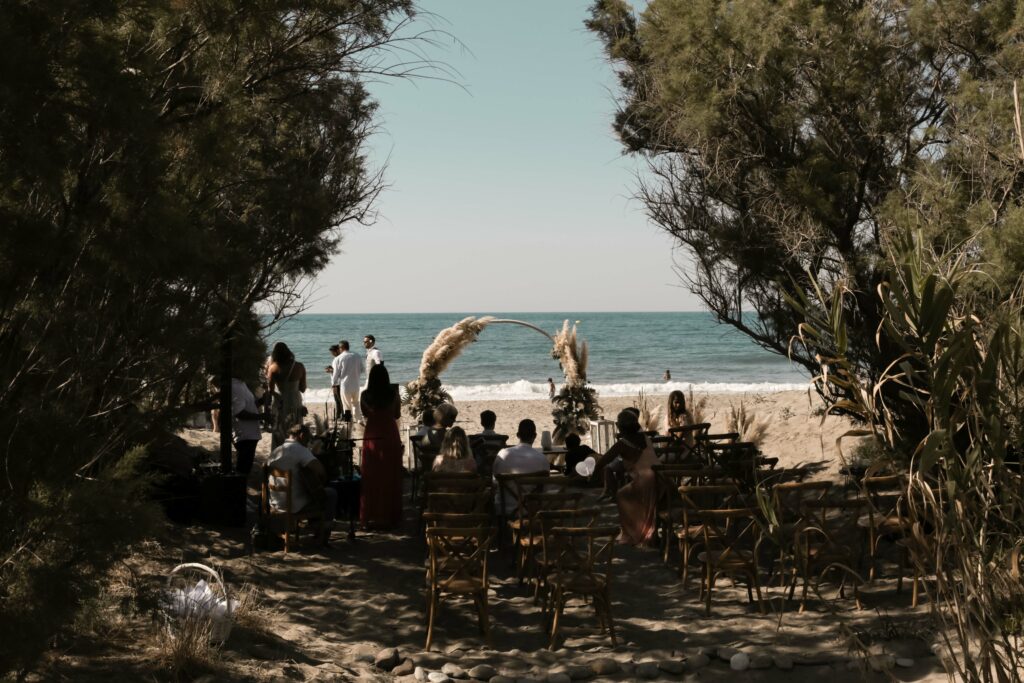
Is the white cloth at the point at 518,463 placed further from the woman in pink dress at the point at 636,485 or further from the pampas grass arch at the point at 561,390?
the pampas grass arch at the point at 561,390

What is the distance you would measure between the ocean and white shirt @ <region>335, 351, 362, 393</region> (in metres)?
15.7

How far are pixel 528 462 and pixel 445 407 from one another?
1546 mm

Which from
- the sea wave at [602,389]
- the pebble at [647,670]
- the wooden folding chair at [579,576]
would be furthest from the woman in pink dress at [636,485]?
the sea wave at [602,389]

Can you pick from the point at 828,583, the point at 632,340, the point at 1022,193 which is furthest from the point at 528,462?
the point at 632,340

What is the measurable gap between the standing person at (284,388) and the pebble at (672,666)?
6905mm

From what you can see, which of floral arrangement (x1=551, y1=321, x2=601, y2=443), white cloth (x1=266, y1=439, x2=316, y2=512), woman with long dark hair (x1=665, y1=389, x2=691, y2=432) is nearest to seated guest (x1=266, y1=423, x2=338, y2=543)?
white cloth (x1=266, y1=439, x2=316, y2=512)

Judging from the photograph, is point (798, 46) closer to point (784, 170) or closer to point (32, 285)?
point (784, 170)

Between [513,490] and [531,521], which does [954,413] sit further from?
[513,490]

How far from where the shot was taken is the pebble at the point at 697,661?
6844 mm

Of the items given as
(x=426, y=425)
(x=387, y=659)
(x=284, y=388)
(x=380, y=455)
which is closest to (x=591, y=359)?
(x=284, y=388)

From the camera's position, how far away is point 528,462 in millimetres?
9859

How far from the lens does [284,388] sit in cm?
1318

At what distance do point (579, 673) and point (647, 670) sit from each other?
1.39 feet

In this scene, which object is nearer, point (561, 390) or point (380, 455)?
point (380, 455)
